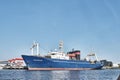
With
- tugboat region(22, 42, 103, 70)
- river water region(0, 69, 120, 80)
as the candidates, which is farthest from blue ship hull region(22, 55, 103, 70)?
river water region(0, 69, 120, 80)

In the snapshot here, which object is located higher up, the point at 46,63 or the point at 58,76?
the point at 46,63

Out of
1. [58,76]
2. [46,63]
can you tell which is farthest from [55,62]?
[58,76]

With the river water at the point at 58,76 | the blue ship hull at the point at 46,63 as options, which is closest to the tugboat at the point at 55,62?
the blue ship hull at the point at 46,63

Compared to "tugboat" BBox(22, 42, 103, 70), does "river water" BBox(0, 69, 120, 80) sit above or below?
below

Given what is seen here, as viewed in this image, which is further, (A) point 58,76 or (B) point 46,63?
(B) point 46,63

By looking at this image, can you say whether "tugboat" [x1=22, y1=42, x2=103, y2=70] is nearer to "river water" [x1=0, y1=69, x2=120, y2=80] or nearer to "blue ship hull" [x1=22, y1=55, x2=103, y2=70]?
"blue ship hull" [x1=22, y1=55, x2=103, y2=70]

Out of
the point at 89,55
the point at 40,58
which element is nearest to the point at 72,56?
the point at 89,55

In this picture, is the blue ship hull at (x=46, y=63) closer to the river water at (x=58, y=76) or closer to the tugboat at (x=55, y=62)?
the tugboat at (x=55, y=62)

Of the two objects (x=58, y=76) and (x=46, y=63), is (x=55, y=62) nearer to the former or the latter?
(x=46, y=63)

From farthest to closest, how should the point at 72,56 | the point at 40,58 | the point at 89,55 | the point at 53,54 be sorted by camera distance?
the point at 89,55, the point at 72,56, the point at 53,54, the point at 40,58

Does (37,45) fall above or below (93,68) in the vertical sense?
above

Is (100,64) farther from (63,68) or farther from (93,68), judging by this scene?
(63,68)

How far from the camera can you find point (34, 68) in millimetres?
138375

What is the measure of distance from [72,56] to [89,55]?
17.9m
